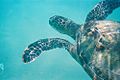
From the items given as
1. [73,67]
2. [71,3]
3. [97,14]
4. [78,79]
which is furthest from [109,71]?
[71,3]

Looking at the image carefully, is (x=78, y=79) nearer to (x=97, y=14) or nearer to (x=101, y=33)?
(x=97, y=14)

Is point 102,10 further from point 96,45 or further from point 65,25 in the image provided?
point 96,45

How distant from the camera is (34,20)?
2122 centimetres

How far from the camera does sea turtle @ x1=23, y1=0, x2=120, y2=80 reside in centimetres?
450

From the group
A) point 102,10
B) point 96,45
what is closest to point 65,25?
point 102,10

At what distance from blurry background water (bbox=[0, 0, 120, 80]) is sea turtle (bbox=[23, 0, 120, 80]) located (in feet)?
19.6

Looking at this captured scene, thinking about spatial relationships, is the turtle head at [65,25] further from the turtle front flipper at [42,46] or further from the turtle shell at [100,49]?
the turtle shell at [100,49]

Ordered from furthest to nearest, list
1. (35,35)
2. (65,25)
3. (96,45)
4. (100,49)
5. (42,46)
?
(35,35) < (65,25) < (42,46) < (96,45) < (100,49)

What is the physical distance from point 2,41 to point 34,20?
4.05 meters

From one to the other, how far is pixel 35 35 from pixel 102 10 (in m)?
11.6

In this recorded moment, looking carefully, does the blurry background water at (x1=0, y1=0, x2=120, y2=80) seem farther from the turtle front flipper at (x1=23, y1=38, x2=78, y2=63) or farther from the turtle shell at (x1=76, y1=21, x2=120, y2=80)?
the turtle shell at (x1=76, y1=21, x2=120, y2=80)

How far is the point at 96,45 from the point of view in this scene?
5.00 meters

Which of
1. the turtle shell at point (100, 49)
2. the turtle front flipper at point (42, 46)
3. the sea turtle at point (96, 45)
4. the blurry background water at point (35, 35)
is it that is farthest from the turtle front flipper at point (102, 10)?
the blurry background water at point (35, 35)

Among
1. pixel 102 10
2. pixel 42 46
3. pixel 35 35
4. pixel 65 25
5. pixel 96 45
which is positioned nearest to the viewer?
pixel 96 45
